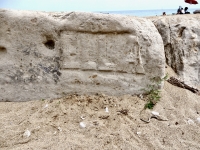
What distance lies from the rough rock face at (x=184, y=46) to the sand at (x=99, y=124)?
0.69 metres

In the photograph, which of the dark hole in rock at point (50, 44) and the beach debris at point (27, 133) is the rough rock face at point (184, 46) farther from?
the beach debris at point (27, 133)

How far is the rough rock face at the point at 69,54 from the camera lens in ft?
9.77

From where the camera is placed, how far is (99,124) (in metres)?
2.68

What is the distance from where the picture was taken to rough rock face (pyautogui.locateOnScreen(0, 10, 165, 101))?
298 cm

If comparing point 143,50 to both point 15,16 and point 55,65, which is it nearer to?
point 55,65

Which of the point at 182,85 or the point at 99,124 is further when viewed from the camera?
the point at 182,85

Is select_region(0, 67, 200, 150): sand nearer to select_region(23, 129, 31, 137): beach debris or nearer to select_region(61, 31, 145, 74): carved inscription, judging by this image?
select_region(23, 129, 31, 137): beach debris

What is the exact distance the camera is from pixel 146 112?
2.95 m

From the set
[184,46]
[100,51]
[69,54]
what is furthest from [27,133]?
[184,46]

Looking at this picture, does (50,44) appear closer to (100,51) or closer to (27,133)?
(100,51)

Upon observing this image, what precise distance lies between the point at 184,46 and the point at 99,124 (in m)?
2.00

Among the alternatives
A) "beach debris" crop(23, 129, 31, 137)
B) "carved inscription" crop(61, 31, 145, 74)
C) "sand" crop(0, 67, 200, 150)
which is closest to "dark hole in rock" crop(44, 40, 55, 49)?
"carved inscription" crop(61, 31, 145, 74)

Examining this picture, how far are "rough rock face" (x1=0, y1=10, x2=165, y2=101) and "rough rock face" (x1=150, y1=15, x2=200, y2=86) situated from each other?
2.98ft

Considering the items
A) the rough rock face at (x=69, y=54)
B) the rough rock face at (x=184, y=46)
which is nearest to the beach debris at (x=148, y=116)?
the rough rock face at (x=69, y=54)
